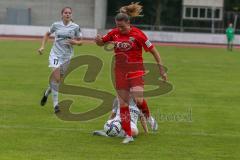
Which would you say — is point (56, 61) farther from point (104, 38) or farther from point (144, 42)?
point (144, 42)

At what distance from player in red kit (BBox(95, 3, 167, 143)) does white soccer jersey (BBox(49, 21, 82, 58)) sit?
10.1 ft

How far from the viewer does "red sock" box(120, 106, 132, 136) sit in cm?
1073

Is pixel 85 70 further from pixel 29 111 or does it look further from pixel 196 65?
pixel 29 111

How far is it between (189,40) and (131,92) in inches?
1892

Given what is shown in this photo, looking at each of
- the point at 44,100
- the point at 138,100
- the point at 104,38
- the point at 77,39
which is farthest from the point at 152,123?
the point at 44,100

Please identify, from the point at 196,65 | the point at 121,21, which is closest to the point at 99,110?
the point at 121,21

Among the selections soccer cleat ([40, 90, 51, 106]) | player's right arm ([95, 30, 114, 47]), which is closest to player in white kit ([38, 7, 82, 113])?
soccer cleat ([40, 90, 51, 106])

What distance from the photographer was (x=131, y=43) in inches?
428

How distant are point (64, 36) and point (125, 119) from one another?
4.03 metres

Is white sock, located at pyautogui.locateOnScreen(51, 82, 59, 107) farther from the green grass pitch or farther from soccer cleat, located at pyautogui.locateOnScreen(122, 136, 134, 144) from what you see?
soccer cleat, located at pyautogui.locateOnScreen(122, 136, 134, 144)

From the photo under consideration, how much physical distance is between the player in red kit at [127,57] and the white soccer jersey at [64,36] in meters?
3.08

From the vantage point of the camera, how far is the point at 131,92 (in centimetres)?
1112

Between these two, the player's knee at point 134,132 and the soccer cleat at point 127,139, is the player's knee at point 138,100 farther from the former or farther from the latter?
the soccer cleat at point 127,139

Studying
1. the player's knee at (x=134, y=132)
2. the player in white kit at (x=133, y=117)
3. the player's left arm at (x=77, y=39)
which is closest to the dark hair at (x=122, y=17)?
the player in white kit at (x=133, y=117)
